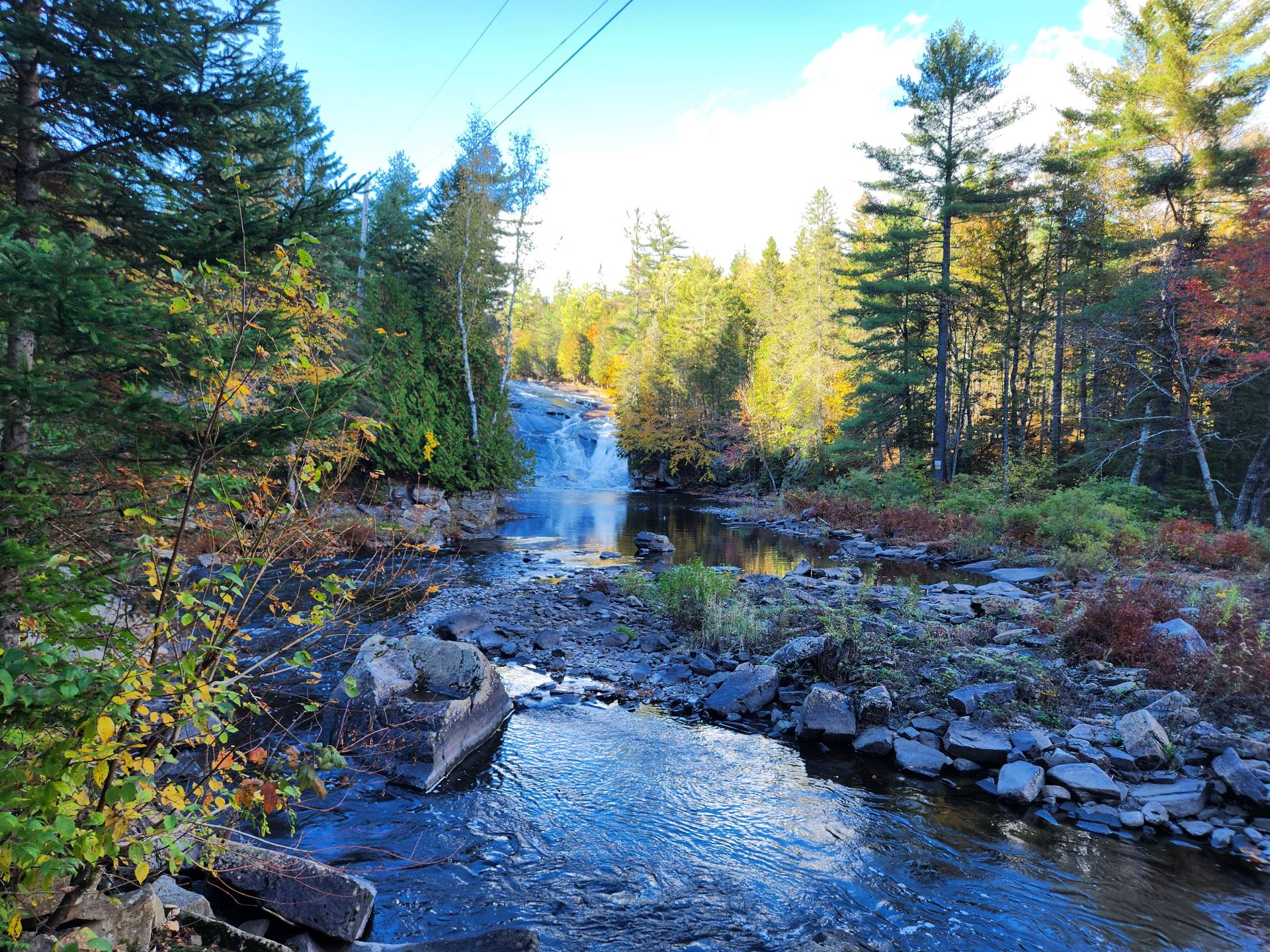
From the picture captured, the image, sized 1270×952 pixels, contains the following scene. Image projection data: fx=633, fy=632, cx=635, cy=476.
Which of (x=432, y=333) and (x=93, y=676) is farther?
(x=432, y=333)

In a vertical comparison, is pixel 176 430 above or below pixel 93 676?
above

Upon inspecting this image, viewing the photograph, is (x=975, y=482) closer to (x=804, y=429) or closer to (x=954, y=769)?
(x=804, y=429)

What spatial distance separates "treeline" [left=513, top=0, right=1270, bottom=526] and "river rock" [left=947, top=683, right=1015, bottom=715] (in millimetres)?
12260

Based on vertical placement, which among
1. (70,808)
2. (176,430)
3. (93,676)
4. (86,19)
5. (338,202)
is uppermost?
(86,19)

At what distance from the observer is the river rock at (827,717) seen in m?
6.68

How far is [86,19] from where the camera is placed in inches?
162

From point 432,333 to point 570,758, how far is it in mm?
18511

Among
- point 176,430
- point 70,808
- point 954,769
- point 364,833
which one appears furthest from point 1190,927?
point 176,430

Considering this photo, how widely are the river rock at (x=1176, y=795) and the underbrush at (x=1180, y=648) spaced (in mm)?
1447

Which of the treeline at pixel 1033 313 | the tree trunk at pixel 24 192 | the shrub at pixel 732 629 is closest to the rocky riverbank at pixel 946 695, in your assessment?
the shrub at pixel 732 629

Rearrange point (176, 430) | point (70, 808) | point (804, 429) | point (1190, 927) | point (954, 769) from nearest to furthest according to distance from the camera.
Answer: point (70, 808)
point (176, 430)
point (1190, 927)
point (954, 769)
point (804, 429)

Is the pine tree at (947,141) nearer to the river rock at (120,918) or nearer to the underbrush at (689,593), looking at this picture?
the underbrush at (689,593)

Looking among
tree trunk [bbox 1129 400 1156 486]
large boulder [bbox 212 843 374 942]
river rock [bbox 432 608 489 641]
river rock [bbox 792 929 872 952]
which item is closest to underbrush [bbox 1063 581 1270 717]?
river rock [bbox 792 929 872 952]

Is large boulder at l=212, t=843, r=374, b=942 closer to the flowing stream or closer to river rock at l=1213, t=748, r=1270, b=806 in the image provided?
the flowing stream
